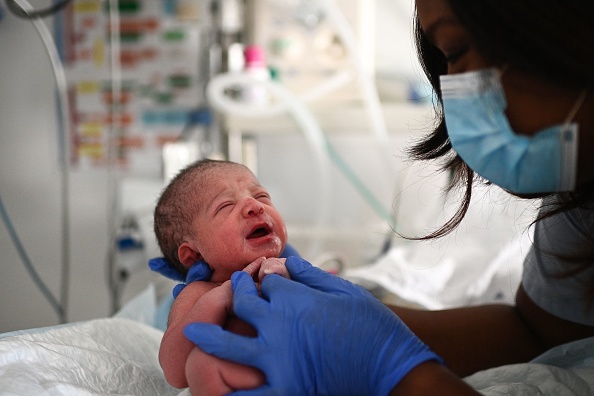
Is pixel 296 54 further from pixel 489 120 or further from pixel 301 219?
pixel 489 120

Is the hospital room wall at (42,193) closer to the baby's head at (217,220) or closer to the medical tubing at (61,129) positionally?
the medical tubing at (61,129)

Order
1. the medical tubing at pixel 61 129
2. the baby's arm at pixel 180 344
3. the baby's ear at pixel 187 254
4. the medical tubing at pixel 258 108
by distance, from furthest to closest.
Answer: the medical tubing at pixel 258 108, the medical tubing at pixel 61 129, the baby's ear at pixel 187 254, the baby's arm at pixel 180 344

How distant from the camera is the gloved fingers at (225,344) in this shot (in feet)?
2.49

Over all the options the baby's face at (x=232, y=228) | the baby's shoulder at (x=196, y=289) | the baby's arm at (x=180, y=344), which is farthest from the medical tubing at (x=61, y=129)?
the baby's arm at (x=180, y=344)

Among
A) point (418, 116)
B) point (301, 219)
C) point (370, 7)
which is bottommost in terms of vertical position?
point (301, 219)

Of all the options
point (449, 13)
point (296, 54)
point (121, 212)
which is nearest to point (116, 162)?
point (121, 212)

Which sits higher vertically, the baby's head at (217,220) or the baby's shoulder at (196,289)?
the baby's head at (217,220)

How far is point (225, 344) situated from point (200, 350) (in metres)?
0.05

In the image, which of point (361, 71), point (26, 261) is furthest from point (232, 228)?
point (26, 261)

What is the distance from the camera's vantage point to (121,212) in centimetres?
270

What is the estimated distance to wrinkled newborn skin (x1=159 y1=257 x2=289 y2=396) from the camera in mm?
767

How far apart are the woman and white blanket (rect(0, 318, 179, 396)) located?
7.9 inches

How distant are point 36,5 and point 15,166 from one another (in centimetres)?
76

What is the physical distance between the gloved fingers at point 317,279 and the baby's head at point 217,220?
0.14 m
